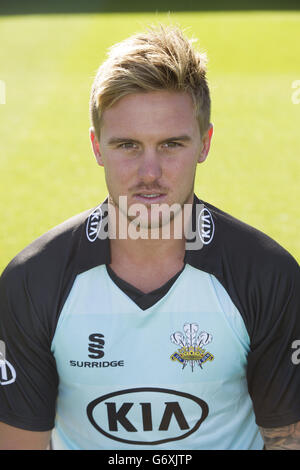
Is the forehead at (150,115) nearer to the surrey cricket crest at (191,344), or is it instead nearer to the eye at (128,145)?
the eye at (128,145)

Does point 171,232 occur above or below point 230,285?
above

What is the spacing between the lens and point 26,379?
2314 mm

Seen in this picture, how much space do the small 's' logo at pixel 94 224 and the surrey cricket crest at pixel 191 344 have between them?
19.5 inches

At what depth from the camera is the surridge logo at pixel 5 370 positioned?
7.62ft

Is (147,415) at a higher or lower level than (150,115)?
lower

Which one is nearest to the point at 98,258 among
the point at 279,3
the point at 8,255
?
the point at 8,255

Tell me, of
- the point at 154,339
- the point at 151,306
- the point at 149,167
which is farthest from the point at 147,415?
the point at 149,167

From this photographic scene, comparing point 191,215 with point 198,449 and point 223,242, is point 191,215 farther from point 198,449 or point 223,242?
point 198,449

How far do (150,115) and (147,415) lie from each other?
3.65 feet
